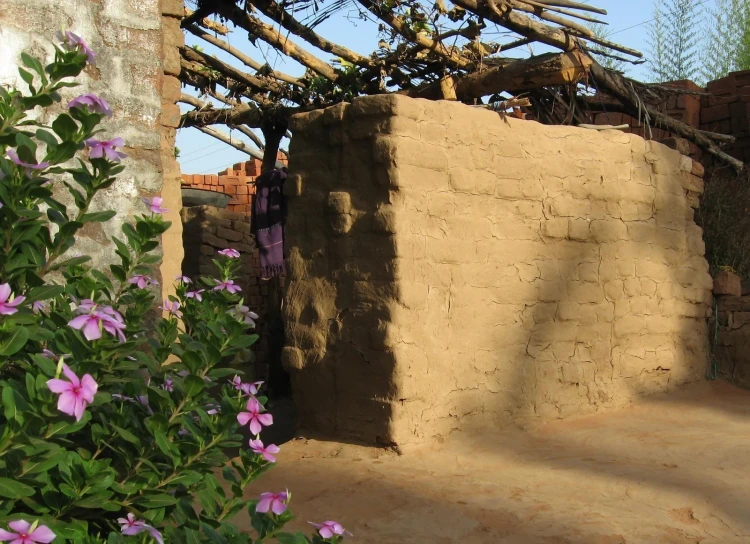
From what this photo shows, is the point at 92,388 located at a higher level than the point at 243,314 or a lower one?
lower

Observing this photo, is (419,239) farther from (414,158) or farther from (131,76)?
(131,76)

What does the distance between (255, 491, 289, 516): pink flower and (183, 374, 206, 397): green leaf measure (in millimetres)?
276

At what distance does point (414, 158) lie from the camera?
4672 millimetres

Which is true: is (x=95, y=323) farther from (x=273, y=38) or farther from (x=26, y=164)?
(x=273, y=38)

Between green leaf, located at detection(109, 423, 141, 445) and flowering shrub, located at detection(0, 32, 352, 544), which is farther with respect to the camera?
green leaf, located at detection(109, 423, 141, 445)

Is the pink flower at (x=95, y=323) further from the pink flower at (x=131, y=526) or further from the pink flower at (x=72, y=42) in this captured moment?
the pink flower at (x=72, y=42)

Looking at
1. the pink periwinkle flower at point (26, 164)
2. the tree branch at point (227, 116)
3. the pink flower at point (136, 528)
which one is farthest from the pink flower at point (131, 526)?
the tree branch at point (227, 116)

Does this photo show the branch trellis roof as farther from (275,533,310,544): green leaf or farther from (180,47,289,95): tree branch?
(275,533,310,544): green leaf

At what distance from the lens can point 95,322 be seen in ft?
5.47

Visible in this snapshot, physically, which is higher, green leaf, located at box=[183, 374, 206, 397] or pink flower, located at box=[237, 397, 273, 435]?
green leaf, located at box=[183, 374, 206, 397]

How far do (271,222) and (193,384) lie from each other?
14.9ft

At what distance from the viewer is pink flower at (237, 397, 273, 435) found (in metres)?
1.87

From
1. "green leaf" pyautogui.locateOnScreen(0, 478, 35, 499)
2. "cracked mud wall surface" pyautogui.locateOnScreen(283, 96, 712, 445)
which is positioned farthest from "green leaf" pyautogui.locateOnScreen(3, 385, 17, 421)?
"cracked mud wall surface" pyautogui.locateOnScreen(283, 96, 712, 445)

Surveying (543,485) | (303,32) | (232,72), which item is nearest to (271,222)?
(303,32)
